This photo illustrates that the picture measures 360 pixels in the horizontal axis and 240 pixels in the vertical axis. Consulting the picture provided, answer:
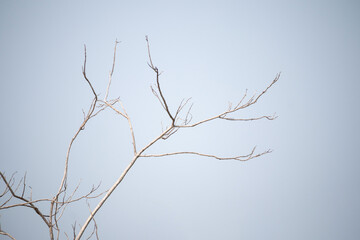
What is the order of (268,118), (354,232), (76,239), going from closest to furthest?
(76,239)
(268,118)
(354,232)

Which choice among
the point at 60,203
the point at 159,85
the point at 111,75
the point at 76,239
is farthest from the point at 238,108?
the point at 60,203

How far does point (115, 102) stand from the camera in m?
2.60

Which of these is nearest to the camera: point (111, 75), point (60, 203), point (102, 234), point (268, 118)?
point (60, 203)

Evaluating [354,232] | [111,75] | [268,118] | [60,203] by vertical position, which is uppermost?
[354,232]

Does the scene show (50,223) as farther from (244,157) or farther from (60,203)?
(244,157)

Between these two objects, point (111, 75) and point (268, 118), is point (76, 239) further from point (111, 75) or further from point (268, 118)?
point (268, 118)

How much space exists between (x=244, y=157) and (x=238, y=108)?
17.8 inches

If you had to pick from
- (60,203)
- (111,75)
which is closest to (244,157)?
(111,75)

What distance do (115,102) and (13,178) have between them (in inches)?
50.4

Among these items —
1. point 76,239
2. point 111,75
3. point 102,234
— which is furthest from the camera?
point 102,234

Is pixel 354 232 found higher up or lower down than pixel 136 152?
higher up

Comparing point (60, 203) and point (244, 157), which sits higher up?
point (244, 157)

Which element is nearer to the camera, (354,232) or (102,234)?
(102,234)

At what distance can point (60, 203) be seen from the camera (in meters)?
2.01
